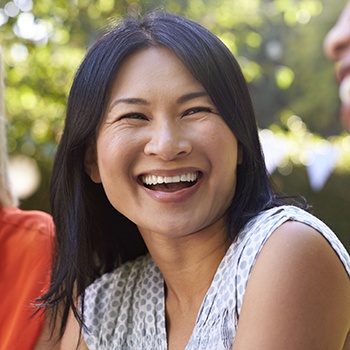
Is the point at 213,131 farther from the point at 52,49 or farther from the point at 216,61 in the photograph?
the point at 52,49

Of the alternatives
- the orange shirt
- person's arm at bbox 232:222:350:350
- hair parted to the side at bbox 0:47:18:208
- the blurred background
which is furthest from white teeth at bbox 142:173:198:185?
hair parted to the side at bbox 0:47:18:208

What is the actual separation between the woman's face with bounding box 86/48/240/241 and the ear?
0.13m

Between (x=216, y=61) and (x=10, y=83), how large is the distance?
13.1 feet

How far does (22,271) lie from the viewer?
2582 mm

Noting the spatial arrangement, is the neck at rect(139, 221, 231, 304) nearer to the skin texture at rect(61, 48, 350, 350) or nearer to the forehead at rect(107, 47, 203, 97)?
the skin texture at rect(61, 48, 350, 350)

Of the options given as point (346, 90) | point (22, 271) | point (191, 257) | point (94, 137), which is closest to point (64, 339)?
point (22, 271)

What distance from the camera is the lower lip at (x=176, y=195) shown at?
1911 millimetres

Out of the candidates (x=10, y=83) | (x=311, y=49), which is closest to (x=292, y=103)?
(x=311, y=49)

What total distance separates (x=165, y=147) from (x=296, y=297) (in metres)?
0.47

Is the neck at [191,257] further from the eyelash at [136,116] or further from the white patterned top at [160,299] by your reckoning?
the eyelash at [136,116]

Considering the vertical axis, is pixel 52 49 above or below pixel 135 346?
above

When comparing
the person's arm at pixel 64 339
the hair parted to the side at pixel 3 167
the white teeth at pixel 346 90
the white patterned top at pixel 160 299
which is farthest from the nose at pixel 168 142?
the white teeth at pixel 346 90

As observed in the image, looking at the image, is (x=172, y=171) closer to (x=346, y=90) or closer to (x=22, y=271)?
(x=22, y=271)

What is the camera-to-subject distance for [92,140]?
2070 mm
